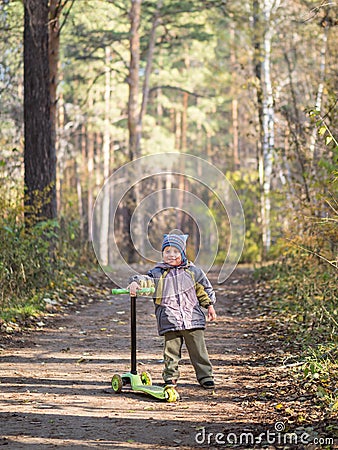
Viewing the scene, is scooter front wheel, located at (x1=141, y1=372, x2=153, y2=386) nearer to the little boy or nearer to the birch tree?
the little boy

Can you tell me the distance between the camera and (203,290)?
7.43m

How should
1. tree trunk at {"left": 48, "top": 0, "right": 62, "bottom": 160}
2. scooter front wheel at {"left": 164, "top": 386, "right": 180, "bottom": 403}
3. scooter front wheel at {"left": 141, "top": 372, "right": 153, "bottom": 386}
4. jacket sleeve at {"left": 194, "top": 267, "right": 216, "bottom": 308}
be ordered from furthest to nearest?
tree trunk at {"left": 48, "top": 0, "right": 62, "bottom": 160} → jacket sleeve at {"left": 194, "top": 267, "right": 216, "bottom": 308} → scooter front wheel at {"left": 141, "top": 372, "right": 153, "bottom": 386} → scooter front wheel at {"left": 164, "top": 386, "right": 180, "bottom": 403}

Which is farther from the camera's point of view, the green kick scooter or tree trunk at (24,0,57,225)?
tree trunk at (24,0,57,225)

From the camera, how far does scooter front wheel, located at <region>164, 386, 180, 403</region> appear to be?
6.70 m

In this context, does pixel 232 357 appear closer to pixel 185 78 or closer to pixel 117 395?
pixel 117 395

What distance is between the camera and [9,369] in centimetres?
812

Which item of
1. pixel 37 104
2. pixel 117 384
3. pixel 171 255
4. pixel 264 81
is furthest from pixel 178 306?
pixel 264 81

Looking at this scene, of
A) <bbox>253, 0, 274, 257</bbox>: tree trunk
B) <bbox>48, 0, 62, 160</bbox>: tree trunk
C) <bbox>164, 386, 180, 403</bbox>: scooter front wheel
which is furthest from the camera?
<bbox>253, 0, 274, 257</bbox>: tree trunk

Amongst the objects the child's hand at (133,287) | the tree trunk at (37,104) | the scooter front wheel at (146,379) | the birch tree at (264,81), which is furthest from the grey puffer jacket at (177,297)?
the birch tree at (264,81)

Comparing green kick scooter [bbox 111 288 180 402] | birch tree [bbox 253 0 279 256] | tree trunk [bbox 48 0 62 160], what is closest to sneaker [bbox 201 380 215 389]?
green kick scooter [bbox 111 288 180 402]

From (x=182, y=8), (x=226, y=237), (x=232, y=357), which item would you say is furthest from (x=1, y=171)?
(x=182, y=8)

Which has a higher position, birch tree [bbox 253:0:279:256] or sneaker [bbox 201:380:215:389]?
birch tree [bbox 253:0:279:256]

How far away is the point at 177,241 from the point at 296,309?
4300 mm

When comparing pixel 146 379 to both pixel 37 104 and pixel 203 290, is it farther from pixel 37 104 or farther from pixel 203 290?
pixel 37 104
